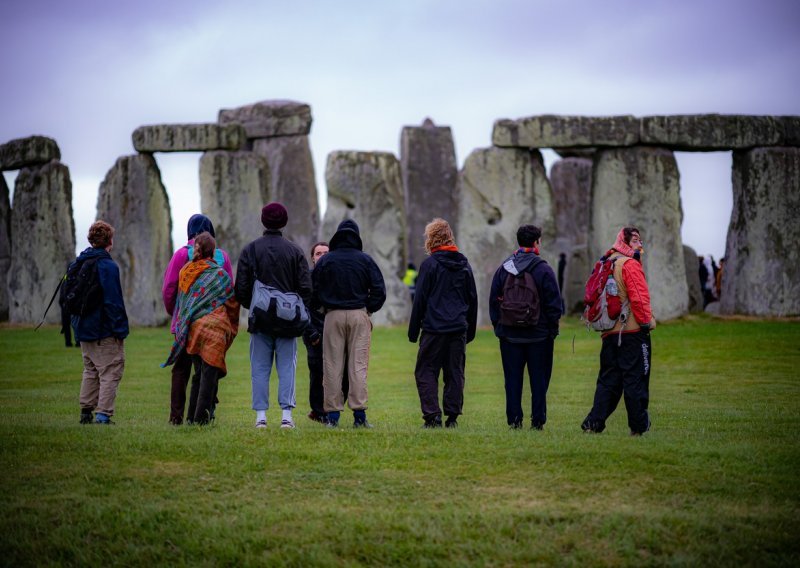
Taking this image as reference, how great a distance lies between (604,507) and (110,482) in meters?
4.15

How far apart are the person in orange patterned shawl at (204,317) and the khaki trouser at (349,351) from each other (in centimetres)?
97

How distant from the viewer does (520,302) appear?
1290 centimetres

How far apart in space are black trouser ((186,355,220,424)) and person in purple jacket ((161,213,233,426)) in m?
0.11

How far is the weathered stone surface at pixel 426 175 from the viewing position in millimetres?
41281

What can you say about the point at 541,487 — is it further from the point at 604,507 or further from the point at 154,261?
the point at 154,261

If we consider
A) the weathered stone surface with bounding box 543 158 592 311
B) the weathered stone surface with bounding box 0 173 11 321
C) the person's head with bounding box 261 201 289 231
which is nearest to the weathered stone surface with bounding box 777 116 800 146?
the weathered stone surface with bounding box 543 158 592 311

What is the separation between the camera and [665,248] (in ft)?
92.3

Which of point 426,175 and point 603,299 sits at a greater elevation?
point 426,175

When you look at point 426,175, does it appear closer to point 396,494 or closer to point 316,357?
point 316,357

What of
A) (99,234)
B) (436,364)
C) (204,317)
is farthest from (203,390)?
(436,364)

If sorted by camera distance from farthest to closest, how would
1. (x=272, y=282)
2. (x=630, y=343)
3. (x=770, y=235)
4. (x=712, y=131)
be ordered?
(x=770, y=235) → (x=712, y=131) → (x=630, y=343) → (x=272, y=282)

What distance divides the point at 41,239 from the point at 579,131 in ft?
43.7

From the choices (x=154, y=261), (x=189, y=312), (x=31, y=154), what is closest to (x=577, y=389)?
(x=189, y=312)

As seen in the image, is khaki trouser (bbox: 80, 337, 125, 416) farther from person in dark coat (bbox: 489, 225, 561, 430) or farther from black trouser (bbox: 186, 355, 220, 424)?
person in dark coat (bbox: 489, 225, 561, 430)
